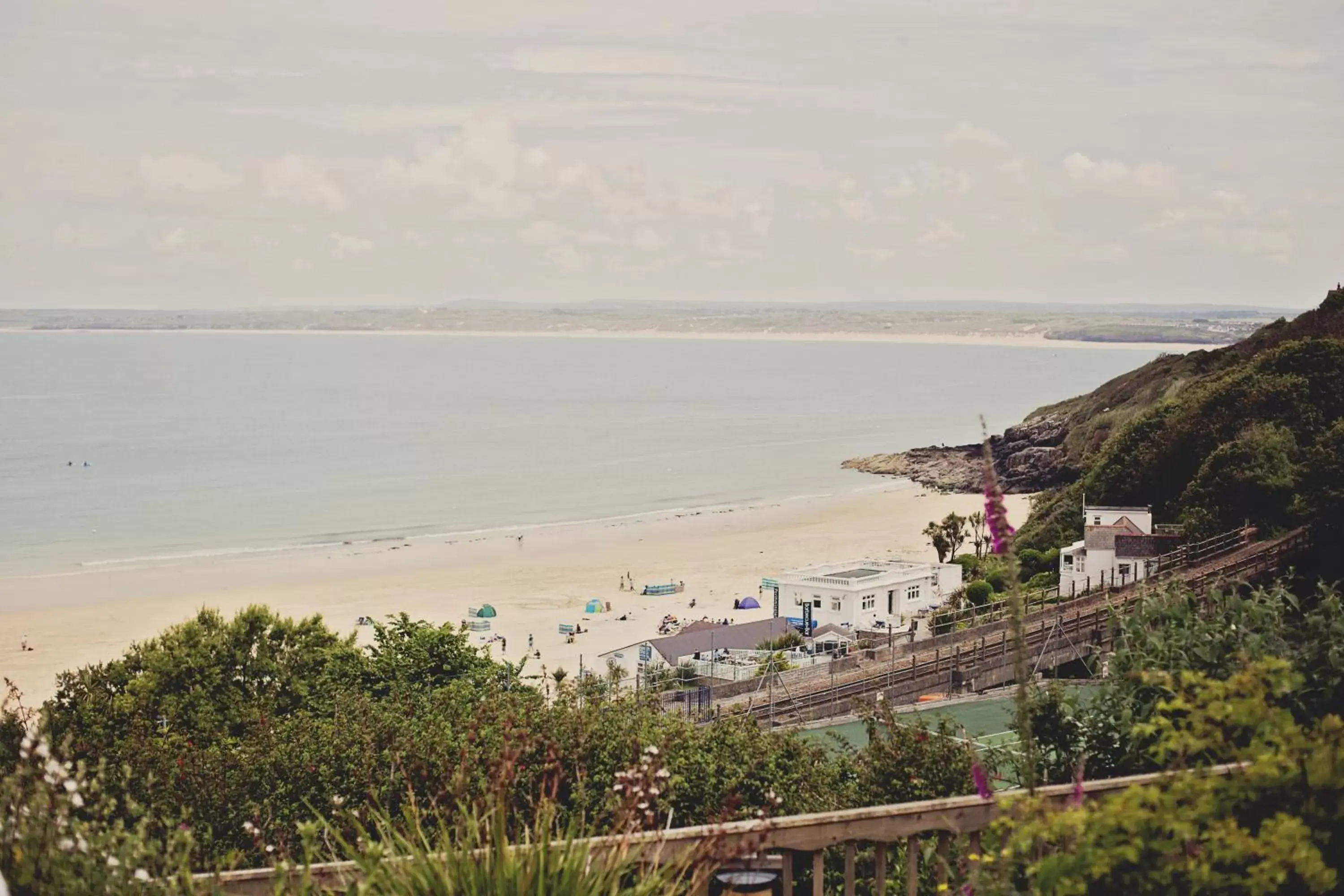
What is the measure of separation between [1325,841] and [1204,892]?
367mm

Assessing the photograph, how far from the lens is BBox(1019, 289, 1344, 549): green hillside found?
3469cm

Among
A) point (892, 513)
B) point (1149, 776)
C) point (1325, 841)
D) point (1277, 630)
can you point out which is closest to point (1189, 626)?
point (1277, 630)

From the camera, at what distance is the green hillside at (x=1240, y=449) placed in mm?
34688

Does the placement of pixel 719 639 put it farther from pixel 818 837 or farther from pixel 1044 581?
pixel 818 837

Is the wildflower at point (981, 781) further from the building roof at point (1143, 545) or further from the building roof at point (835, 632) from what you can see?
the building roof at point (835, 632)

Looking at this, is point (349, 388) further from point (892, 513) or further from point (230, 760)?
point (230, 760)

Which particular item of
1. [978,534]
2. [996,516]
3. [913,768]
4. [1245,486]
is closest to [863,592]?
[1245,486]

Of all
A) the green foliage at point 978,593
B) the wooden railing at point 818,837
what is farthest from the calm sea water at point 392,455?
the wooden railing at point 818,837

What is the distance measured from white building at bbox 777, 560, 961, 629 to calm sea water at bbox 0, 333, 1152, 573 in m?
30.0

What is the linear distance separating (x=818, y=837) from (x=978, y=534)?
58184mm

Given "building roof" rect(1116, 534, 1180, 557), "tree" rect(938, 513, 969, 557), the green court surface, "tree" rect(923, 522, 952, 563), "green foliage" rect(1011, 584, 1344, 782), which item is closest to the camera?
"green foliage" rect(1011, 584, 1344, 782)

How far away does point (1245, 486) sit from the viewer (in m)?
36.4

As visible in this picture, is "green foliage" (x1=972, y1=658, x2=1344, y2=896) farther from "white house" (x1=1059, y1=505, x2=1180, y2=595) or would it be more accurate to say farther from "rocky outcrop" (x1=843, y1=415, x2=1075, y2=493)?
"rocky outcrop" (x1=843, y1=415, x2=1075, y2=493)

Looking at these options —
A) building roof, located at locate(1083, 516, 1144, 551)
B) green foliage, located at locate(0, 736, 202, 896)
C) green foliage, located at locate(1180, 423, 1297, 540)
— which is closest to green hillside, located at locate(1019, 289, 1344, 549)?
green foliage, located at locate(1180, 423, 1297, 540)
